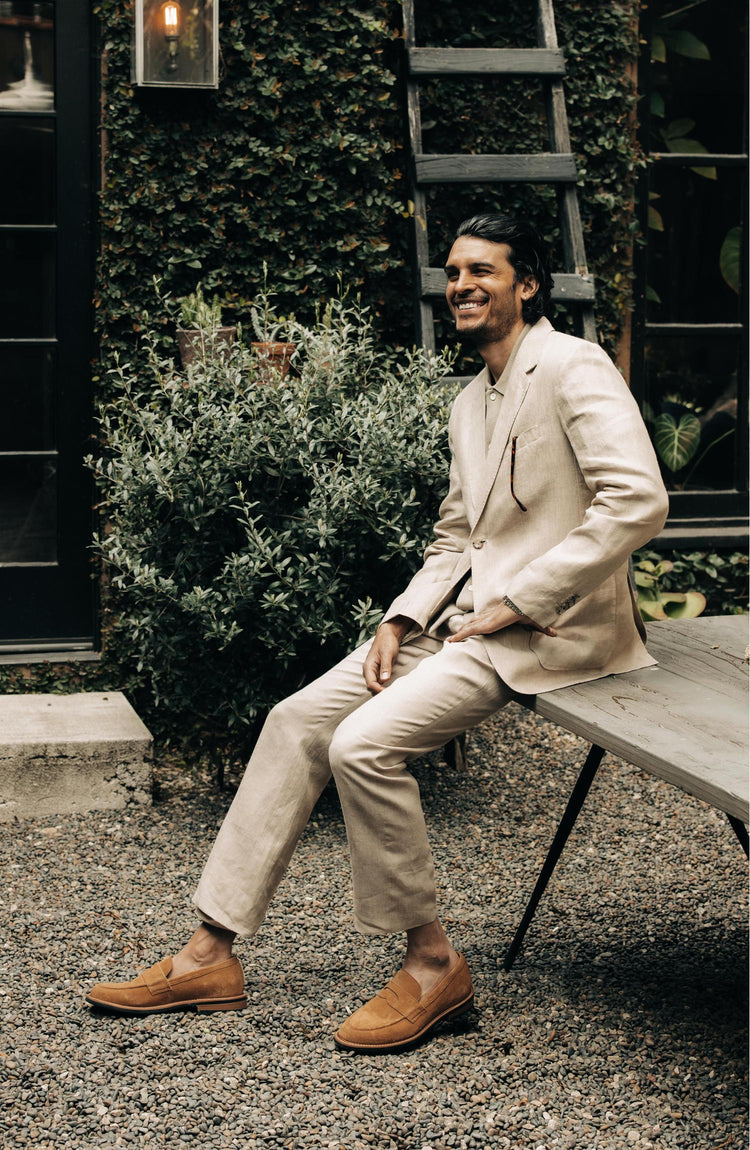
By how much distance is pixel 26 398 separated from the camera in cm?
496

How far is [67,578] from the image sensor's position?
4.98 meters

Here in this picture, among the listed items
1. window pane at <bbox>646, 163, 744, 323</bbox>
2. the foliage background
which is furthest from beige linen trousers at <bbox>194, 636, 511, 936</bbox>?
window pane at <bbox>646, 163, 744, 323</bbox>

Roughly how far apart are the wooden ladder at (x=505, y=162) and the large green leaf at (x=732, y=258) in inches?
44.4

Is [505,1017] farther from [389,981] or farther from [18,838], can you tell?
[18,838]

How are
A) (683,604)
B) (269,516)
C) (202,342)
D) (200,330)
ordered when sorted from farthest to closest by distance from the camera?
(683,604) → (200,330) → (202,342) → (269,516)

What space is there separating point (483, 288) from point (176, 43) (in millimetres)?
2355

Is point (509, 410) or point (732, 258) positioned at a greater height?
point (732, 258)

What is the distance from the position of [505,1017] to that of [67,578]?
2.80m

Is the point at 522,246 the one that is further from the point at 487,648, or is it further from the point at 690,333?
the point at 690,333

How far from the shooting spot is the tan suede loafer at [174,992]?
2777mm

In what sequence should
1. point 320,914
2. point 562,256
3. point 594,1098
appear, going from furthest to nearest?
point 562,256 → point 320,914 → point 594,1098

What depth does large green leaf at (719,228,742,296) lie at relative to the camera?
5.73m

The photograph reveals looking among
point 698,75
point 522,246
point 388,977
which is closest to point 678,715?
point 388,977

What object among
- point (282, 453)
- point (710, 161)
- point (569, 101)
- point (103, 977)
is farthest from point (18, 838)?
point (710, 161)
